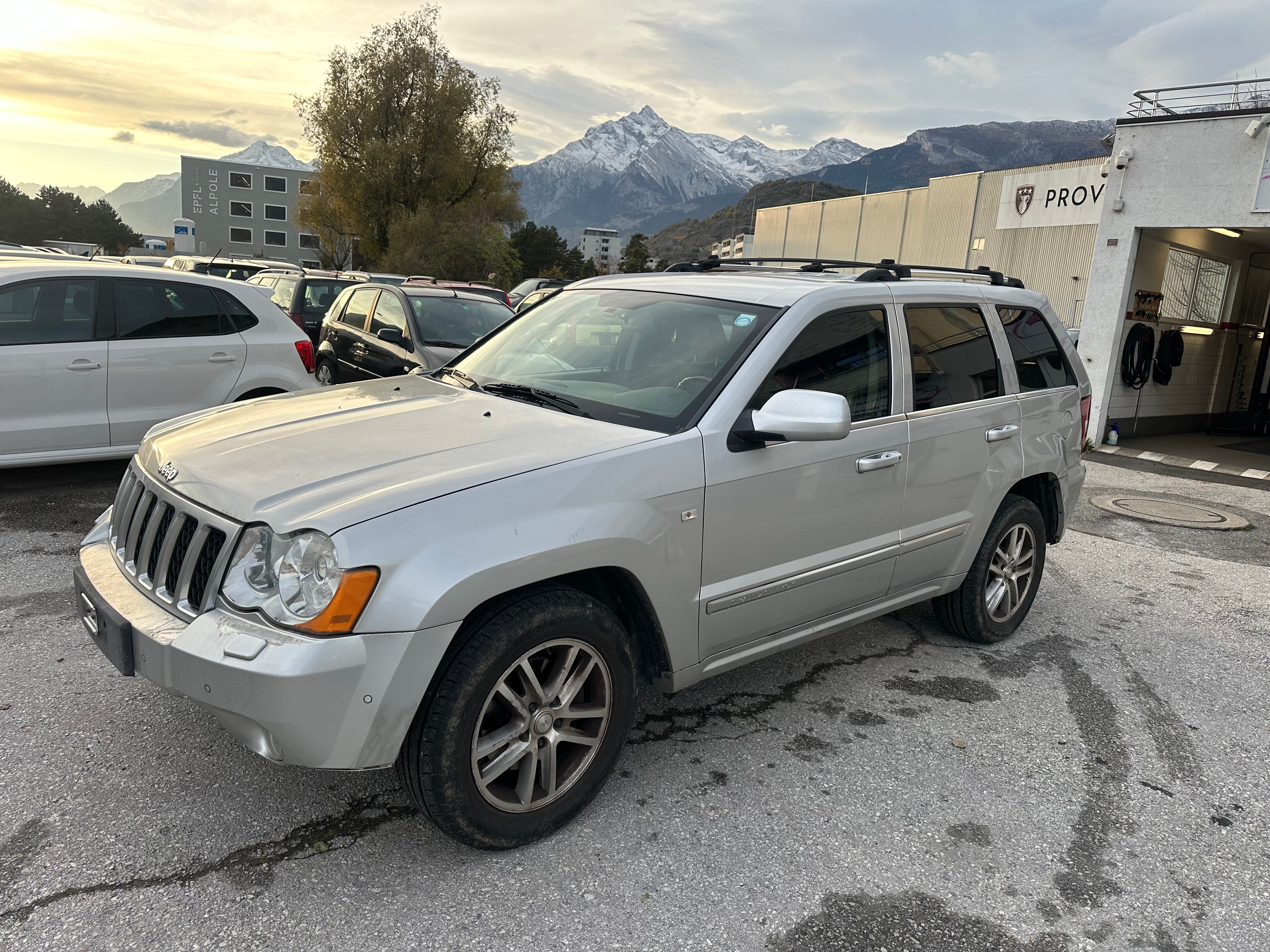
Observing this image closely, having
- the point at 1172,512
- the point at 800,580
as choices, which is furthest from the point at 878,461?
the point at 1172,512

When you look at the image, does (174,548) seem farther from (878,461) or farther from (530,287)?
(530,287)

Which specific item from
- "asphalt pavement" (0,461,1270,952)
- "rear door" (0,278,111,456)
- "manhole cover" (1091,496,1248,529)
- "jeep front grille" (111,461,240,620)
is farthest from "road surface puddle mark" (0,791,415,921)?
"manhole cover" (1091,496,1248,529)

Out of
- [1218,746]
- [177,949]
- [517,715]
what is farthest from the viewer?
[1218,746]

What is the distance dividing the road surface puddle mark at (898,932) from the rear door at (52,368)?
5752 millimetres

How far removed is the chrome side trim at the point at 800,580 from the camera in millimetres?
3062

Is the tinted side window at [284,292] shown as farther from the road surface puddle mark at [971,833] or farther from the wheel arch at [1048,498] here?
the road surface puddle mark at [971,833]

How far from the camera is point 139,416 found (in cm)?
621

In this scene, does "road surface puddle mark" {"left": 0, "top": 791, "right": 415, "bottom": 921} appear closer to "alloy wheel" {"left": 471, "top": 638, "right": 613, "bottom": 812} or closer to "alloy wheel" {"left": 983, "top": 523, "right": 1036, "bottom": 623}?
"alloy wheel" {"left": 471, "top": 638, "right": 613, "bottom": 812}

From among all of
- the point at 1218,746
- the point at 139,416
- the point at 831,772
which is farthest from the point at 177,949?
the point at 139,416

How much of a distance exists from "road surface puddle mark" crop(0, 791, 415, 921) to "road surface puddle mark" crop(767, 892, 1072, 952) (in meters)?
1.29

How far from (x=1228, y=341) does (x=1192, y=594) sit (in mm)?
12054

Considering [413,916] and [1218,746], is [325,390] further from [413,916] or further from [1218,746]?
[1218,746]

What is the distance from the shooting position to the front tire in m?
2.41

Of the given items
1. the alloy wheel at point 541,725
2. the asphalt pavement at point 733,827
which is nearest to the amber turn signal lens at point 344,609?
the alloy wheel at point 541,725
